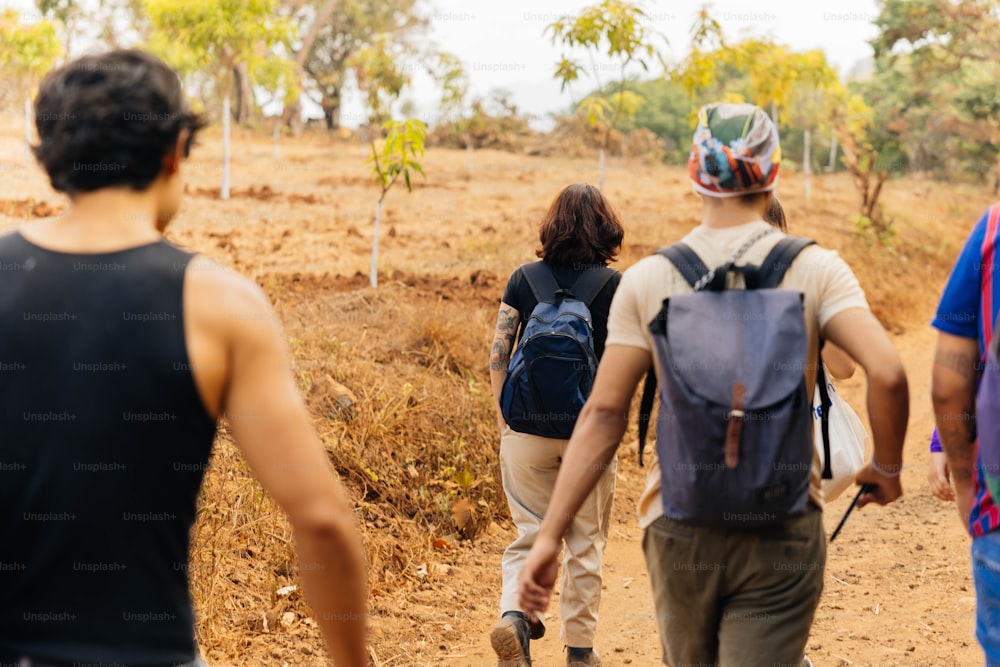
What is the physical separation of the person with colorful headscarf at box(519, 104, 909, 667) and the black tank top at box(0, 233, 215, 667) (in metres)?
1.11

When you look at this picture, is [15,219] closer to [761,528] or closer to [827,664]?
[827,664]

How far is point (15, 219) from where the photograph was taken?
514 inches

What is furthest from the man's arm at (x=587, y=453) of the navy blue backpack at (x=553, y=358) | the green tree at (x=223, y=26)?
the green tree at (x=223, y=26)

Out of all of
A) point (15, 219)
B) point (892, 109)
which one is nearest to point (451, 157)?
point (892, 109)

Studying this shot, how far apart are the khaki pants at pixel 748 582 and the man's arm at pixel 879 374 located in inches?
9.1

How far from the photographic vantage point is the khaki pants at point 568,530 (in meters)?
4.26

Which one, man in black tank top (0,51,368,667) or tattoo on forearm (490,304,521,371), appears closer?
man in black tank top (0,51,368,667)

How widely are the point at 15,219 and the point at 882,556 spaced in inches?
441

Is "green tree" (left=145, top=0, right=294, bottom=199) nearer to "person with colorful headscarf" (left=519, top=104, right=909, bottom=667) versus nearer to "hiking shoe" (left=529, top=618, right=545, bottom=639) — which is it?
"hiking shoe" (left=529, top=618, right=545, bottom=639)

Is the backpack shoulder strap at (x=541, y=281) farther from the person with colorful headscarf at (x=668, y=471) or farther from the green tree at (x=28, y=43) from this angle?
the green tree at (x=28, y=43)

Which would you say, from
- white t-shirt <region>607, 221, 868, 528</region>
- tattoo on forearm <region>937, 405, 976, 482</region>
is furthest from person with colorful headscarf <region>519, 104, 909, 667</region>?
tattoo on forearm <region>937, 405, 976, 482</region>

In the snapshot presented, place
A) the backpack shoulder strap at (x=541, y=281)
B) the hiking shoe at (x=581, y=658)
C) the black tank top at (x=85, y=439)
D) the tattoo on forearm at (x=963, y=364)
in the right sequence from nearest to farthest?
the black tank top at (x=85, y=439) → the tattoo on forearm at (x=963, y=364) → the backpack shoulder strap at (x=541, y=281) → the hiking shoe at (x=581, y=658)

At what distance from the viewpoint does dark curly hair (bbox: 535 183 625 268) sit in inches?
161

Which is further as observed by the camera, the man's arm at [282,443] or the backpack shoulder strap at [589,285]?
the backpack shoulder strap at [589,285]
